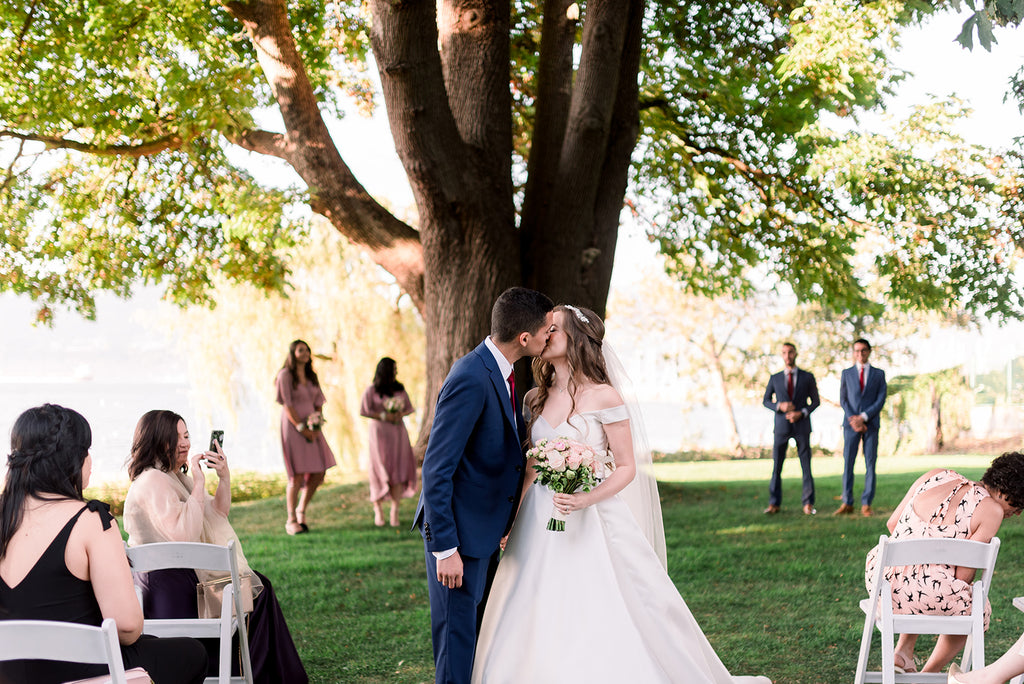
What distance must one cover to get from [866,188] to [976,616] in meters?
8.86

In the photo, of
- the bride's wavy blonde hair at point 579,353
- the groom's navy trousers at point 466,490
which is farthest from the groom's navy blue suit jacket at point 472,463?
the bride's wavy blonde hair at point 579,353

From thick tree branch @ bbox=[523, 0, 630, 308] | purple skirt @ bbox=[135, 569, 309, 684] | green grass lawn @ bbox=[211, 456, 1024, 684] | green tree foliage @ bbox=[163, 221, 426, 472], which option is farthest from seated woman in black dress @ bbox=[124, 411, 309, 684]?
green tree foliage @ bbox=[163, 221, 426, 472]

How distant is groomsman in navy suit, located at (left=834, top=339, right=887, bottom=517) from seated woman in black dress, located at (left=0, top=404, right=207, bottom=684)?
9256 mm

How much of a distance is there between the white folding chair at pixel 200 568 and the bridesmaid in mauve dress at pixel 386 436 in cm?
608

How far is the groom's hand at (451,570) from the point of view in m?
4.15

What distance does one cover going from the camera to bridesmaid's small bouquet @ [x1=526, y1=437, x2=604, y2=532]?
4270 mm

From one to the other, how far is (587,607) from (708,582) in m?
3.93

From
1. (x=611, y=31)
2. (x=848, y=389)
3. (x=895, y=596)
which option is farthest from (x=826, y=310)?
(x=895, y=596)

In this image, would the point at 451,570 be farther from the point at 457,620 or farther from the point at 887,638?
the point at 887,638

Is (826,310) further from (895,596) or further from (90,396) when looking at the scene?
(90,396)

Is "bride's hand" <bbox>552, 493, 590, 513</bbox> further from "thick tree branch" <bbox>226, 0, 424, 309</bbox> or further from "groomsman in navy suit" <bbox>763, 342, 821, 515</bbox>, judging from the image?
"groomsman in navy suit" <bbox>763, 342, 821, 515</bbox>

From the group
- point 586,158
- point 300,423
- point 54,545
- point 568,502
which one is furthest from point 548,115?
point 54,545

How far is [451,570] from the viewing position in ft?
13.6

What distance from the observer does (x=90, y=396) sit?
128375 mm
